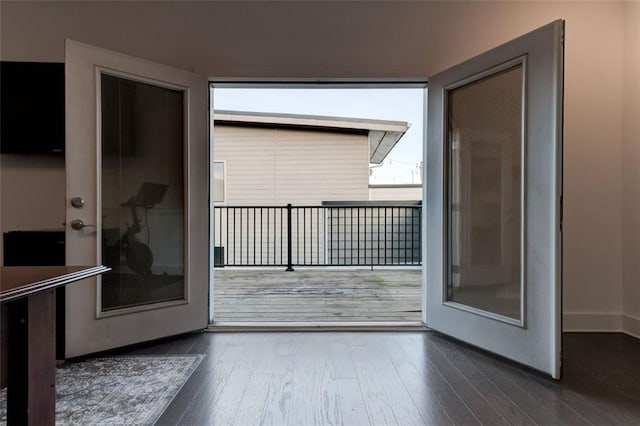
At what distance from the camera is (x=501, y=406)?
5.34 feet

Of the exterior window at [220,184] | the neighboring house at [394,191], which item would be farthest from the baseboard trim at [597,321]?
the neighboring house at [394,191]

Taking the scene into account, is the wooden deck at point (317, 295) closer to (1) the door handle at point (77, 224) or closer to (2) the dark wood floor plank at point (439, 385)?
(2) the dark wood floor plank at point (439, 385)

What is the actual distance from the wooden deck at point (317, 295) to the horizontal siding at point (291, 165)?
1836 millimetres

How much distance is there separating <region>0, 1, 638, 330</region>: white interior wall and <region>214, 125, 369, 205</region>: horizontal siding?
4.23 metres

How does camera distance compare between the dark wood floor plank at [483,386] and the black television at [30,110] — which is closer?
the dark wood floor plank at [483,386]

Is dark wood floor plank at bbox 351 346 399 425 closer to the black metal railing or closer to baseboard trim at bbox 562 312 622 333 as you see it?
baseboard trim at bbox 562 312 622 333

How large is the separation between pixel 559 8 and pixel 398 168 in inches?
400

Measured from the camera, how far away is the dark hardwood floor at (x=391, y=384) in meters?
1.55

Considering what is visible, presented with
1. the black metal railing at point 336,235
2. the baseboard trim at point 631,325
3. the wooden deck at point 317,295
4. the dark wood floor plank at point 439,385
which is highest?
the black metal railing at point 336,235

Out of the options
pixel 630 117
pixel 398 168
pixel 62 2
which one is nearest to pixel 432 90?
pixel 630 117

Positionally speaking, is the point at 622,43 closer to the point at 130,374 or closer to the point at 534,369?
the point at 534,369

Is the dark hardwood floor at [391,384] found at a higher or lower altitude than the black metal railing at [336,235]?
lower

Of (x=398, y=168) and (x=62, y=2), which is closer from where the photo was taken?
(x=62, y=2)

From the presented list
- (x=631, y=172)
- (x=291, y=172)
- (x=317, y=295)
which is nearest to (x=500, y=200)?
(x=631, y=172)
